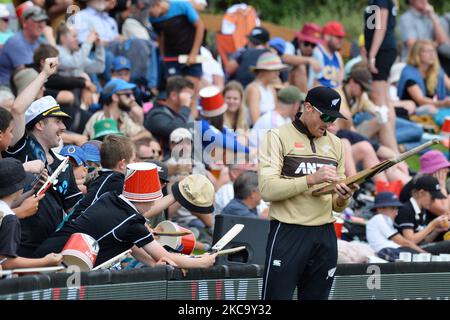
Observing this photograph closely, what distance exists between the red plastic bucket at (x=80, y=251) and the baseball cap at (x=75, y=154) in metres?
1.63

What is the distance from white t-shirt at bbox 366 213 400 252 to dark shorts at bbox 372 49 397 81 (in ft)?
11.9

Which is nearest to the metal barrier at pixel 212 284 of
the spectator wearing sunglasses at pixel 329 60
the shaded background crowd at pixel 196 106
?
the shaded background crowd at pixel 196 106

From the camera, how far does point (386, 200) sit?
1256cm

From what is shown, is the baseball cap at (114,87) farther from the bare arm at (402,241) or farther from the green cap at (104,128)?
the bare arm at (402,241)

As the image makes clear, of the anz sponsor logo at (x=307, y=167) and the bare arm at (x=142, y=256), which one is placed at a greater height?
the anz sponsor logo at (x=307, y=167)

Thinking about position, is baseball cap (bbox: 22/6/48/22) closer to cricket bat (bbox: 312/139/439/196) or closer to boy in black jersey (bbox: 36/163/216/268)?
boy in black jersey (bbox: 36/163/216/268)

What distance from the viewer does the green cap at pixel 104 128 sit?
37.8 feet

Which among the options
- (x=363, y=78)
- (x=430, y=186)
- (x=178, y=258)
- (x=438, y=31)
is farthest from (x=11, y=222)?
(x=438, y=31)

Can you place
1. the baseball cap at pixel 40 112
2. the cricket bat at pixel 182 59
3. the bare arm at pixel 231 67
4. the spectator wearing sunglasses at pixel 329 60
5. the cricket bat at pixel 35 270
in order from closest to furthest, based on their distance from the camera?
the cricket bat at pixel 35 270 < the baseball cap at pixel 40 112 < the cricket bat at pixel 182 59 < the bare arm at pixel 231 67 < the spectator wearing sunglasses at pixel 329 60

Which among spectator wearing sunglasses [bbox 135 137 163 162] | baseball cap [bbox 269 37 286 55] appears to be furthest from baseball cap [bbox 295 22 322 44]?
spectator wearing sunglasses [bbox 135 137 163 162]

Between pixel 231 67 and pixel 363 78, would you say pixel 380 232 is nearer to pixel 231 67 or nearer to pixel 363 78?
pixel 363 78

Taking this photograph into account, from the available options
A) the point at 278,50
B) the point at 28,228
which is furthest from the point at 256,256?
the point at 278,50

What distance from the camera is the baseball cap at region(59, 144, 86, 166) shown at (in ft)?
31.2

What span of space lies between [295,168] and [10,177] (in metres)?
1.98
